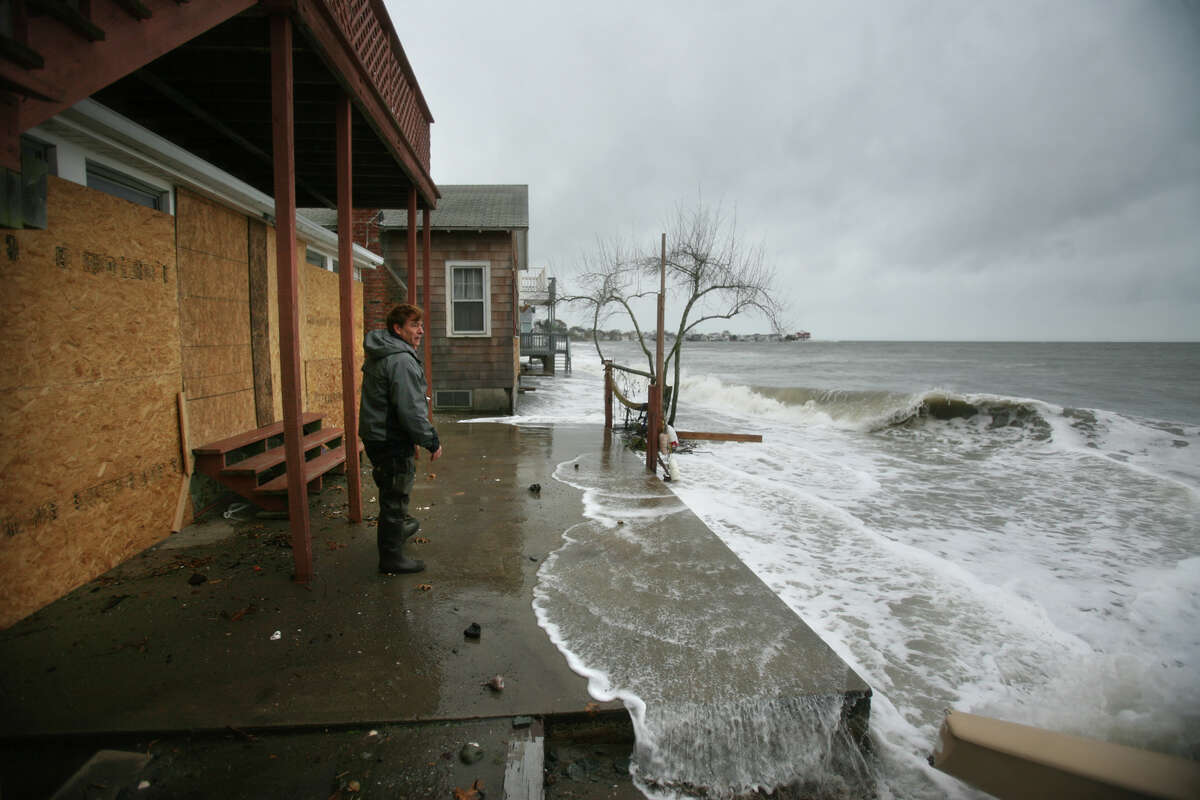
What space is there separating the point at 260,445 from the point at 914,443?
1439 centimetres

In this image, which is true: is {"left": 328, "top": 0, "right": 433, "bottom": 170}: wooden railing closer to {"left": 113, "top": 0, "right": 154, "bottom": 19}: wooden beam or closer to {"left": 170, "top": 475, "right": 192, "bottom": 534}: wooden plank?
{"left": 113, "top": 0, "right": 154, "bottom": 19}: wooden beam

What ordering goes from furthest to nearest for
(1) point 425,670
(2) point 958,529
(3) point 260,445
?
(2) point 958,529, (3) point 260,445, (1) point 425,670

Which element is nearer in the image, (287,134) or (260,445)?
(287,134)

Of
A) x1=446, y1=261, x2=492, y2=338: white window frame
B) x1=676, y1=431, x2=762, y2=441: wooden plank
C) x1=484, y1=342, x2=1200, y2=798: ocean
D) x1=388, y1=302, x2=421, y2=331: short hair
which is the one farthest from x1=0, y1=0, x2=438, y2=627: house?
x1=446, y1=261, x2=492, y2=338: white window frame

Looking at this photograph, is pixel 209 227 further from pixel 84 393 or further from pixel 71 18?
pixel 71 18

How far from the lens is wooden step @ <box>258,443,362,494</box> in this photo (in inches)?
170

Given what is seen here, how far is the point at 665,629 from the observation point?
315 cm

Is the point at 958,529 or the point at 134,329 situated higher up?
the point at 134,329

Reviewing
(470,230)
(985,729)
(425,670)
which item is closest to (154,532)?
(425,670)

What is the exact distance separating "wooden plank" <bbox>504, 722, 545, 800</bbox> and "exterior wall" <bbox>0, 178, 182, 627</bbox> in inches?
108

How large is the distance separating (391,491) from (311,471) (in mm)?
1560

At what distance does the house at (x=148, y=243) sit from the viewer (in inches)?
88.1

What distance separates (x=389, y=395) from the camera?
3.45 meters

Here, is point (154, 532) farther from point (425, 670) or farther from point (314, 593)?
point (425, 670)
